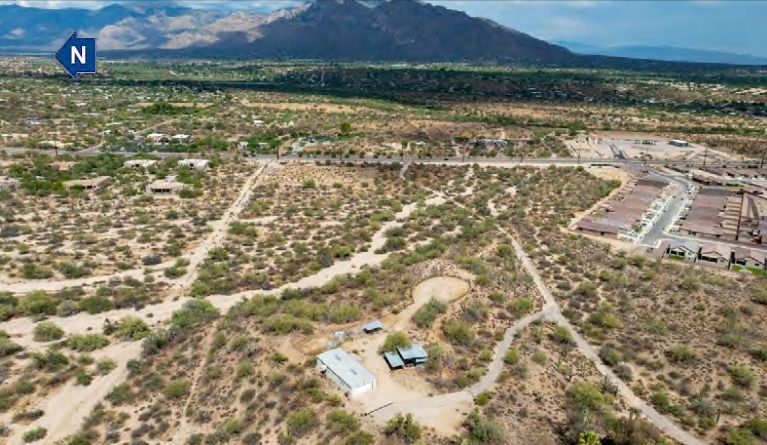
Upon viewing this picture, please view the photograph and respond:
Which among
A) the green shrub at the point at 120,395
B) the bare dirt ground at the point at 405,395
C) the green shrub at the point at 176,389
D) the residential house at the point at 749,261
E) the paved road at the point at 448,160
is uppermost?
the paved road at the point at 448,160

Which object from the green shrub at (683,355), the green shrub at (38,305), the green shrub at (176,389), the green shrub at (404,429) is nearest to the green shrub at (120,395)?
the green shrub at (176,389)

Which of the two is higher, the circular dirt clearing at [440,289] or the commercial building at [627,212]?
the commercial building at [627,212]

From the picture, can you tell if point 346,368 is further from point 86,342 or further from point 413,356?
point 86,342

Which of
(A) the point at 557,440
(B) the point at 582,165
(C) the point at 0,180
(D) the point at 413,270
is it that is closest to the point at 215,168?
(C) the point at 0,180

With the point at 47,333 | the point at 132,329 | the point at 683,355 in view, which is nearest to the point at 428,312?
the point at 683,355

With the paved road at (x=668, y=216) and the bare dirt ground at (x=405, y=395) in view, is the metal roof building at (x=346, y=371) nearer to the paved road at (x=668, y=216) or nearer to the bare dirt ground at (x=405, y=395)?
the bare dirt ground at (x=405, y=395)

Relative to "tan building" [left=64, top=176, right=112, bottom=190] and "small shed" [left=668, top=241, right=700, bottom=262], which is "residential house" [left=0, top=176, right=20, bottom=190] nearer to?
"tan building" [left=64, top=176, right=112, bottom=190]

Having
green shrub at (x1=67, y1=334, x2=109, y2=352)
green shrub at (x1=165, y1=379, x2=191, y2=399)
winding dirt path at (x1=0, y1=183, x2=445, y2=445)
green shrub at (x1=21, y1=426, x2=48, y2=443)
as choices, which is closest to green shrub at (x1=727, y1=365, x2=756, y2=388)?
winding dirt path at (x1=0, y1=183, x2=445, y2=445)
